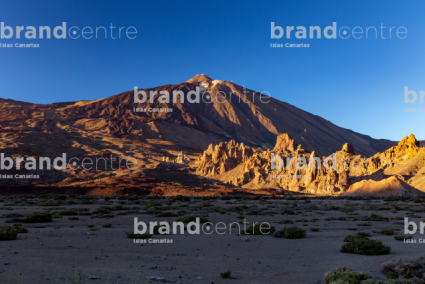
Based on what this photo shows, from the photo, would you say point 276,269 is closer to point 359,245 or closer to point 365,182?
point 359,245

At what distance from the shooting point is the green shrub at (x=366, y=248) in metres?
9.34

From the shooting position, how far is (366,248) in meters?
9.53

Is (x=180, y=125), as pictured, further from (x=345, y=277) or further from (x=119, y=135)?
(x=345, y=277)

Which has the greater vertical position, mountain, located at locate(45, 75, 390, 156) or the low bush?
mountain, located at locate(45, 75, 390, 156)

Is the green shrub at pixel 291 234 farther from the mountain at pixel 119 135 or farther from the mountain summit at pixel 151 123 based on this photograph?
the mountain summit at pixel 151 123

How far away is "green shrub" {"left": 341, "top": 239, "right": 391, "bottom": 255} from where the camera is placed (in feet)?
30.6

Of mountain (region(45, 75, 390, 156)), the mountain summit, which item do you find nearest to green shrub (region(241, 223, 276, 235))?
the mountain summit

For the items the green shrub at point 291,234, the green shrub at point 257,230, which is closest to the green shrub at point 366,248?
the green shrub at point 291,234

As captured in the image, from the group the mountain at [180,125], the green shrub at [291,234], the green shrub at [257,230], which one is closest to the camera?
the green shrub at [291,234]

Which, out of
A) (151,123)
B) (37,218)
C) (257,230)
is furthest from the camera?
(151,123)

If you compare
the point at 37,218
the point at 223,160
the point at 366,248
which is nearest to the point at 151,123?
the point at 223,160

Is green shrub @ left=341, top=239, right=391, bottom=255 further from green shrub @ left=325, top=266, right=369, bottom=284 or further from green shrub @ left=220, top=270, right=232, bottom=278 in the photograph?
green shrub @ left=220, top=270, right=232, bottom=278

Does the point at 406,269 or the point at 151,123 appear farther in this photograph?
the point at 151,123

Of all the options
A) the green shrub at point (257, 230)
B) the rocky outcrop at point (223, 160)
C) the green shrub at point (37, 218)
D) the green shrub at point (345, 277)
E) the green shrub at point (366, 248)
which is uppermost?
the rocky outcrop at point (223, 160)
